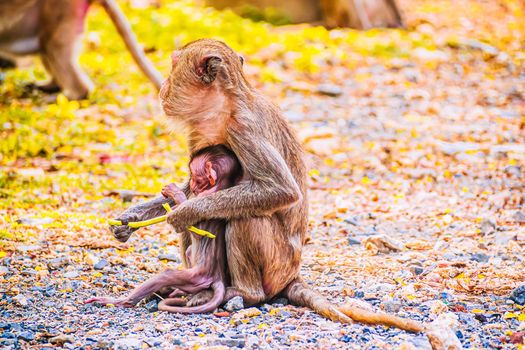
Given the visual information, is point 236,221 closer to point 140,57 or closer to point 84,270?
point 84,270

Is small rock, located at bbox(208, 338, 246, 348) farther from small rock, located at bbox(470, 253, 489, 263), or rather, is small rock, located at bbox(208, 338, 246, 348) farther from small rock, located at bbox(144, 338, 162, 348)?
small rock, located at bbox(470, 253, 489, 263)

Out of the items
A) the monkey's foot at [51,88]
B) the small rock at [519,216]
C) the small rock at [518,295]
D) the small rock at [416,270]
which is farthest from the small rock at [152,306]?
the monkey's foot at [51,88]

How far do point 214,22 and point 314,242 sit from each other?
7243mm

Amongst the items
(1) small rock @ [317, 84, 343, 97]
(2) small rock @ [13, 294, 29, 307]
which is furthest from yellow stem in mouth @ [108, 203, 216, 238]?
(1) small rock @ [317, 84, 343, 97]

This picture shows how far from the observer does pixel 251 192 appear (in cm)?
434

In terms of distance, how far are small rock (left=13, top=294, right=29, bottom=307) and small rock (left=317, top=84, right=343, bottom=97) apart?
6.42 metres

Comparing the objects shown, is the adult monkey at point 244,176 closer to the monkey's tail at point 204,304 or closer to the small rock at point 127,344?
the monkey's tail at point 204,304

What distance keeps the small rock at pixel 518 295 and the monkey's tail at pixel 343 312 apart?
0.78 m

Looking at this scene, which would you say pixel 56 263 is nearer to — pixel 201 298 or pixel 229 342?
pixel 201 298

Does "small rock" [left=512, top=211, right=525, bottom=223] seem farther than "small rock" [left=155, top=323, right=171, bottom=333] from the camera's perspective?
Yes

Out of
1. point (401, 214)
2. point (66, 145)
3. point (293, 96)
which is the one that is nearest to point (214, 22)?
point (293, 96)

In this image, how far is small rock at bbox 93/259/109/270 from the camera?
17.0 feet

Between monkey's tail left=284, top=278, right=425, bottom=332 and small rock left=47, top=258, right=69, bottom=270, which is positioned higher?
small rock left=47, top=258, right=69, bottom=270

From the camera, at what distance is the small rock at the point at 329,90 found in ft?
33.9
